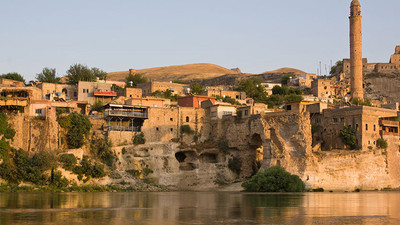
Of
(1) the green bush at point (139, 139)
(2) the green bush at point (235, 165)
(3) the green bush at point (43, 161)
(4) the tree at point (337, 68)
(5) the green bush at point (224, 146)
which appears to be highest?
(4) the tree at point (337, 68)

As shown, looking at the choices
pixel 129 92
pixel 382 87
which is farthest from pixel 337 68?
pixel 129 92

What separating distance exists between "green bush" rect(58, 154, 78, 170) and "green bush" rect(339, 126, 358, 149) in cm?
2467

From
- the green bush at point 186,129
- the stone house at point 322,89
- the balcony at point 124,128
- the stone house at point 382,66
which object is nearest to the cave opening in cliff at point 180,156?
the green bush at point 186,129

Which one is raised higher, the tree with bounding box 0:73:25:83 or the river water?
the tree with bounding box 0:73:25:83

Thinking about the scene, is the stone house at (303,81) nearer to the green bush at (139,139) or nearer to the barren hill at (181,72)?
the barren hill at (181,72)

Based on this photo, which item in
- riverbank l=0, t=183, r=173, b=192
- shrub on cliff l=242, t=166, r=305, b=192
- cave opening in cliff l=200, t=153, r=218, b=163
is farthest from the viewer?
cave opening in cliff l=200, t=153, r=218, b=163

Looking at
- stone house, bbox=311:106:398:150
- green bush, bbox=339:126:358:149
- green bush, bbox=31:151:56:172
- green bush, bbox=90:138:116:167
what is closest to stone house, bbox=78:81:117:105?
green bush, bbox=90:138:116:167

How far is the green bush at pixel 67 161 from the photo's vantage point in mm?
52125

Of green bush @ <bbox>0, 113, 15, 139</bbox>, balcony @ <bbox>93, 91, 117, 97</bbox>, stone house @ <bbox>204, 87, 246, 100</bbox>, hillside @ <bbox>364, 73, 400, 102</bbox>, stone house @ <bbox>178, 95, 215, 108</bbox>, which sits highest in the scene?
hillside @ <bbox>364, 73, 400, 102</bbox>

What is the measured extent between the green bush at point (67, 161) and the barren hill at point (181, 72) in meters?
89.0

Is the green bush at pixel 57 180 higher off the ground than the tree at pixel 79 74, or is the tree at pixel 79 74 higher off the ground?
the tree at pixel 79 74

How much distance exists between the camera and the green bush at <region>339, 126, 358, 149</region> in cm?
5700

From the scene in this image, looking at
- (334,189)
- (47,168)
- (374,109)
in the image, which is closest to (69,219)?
(47,168)

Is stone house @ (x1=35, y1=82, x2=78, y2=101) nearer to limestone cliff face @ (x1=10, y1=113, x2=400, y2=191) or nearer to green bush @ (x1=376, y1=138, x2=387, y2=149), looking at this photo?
limestone cliff face @ (x1=10, y1=113, x2=400, y2=191)
